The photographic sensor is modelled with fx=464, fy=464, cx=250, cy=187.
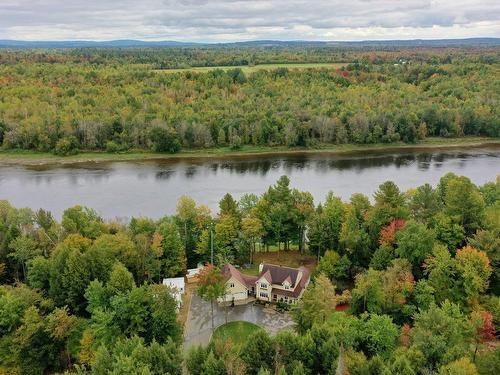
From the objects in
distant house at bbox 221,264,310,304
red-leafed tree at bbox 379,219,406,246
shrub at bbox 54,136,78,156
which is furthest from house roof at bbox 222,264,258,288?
shrub at bbox 54,136,78,156

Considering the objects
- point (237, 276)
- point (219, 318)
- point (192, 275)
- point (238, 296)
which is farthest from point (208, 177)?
point (219, 318)

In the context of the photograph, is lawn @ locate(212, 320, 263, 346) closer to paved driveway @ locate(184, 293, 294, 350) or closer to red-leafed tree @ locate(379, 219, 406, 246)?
paved driveway @ locate(184, 293, 294, 350)

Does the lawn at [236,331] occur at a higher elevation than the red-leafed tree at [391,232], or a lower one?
lower

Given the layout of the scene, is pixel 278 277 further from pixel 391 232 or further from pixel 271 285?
pixel 391 232

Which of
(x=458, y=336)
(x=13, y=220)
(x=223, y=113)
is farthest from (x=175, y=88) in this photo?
(x=458, y=336)

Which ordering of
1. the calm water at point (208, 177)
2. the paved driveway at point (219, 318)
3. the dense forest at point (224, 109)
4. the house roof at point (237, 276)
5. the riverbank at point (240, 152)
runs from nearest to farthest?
the paved driveway at point (219, 318) < the house roof at point (237, 276) < the calm water at point (208, 177) < the riverbank at point (240, 152) < the dense forest at point (224, 109)

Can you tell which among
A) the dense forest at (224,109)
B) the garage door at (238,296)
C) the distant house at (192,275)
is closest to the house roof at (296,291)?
the garage door at (238,296)

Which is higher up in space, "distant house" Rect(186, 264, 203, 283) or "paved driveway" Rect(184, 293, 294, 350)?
"distant house" Rect(186, 264, 203, 283)

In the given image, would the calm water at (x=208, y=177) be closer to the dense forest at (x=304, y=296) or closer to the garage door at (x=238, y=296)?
the dense forest at (x=304, y=296)
